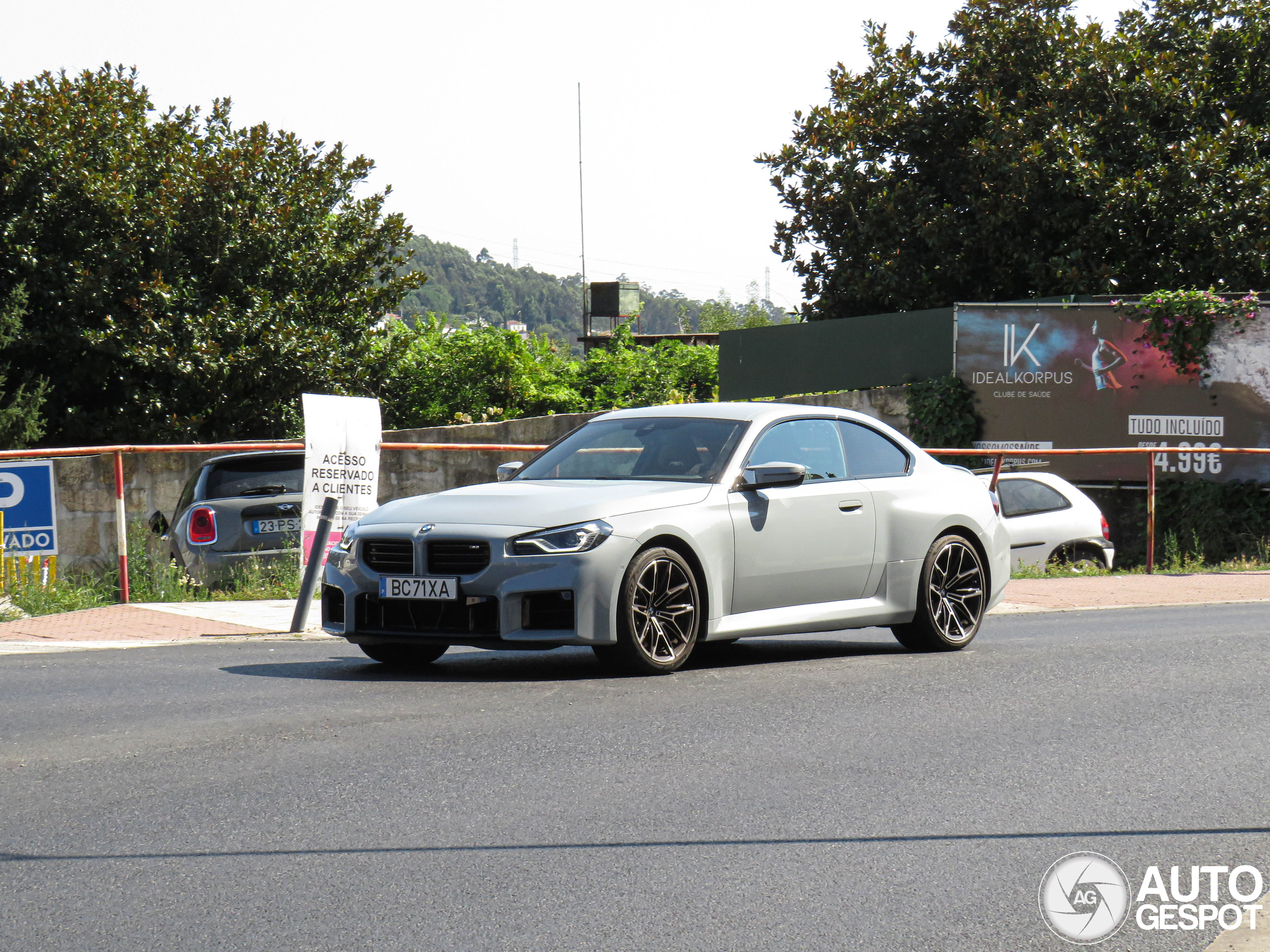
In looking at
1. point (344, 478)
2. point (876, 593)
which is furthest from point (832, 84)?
point (876, 593)

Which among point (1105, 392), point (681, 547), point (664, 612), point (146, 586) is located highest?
point (1105, 392)

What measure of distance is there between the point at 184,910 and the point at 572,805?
156 centimetres

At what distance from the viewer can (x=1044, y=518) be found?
16734 mm

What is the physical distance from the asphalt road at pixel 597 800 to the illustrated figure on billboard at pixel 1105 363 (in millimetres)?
12581

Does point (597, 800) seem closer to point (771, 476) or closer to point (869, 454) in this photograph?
point (771, 476)

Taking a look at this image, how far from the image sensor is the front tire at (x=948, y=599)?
383 inches

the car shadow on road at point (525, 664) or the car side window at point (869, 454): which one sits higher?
the car side window at point (869, 454)

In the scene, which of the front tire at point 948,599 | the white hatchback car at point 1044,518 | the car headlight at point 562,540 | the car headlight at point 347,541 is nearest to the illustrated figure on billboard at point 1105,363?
the white hatchback car at point 1044,518

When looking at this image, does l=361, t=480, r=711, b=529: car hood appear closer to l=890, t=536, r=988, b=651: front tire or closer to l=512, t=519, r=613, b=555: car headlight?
l=512, t=519, r=613, b=555: car headlight

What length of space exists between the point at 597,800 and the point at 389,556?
3088mm

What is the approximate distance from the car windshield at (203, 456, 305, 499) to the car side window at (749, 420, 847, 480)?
532 centimetres

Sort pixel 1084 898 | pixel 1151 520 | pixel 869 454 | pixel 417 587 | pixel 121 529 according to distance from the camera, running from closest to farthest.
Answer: pixel 1084 898
pixel 417 587
pixel 869 454
pixel 121 529
pixel 1151 520

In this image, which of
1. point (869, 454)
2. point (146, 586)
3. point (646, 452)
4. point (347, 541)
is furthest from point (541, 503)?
point (146, 586)

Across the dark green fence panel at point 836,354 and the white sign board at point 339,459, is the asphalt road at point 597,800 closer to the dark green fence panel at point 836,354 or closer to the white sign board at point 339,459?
the white sign board at point 339,459
